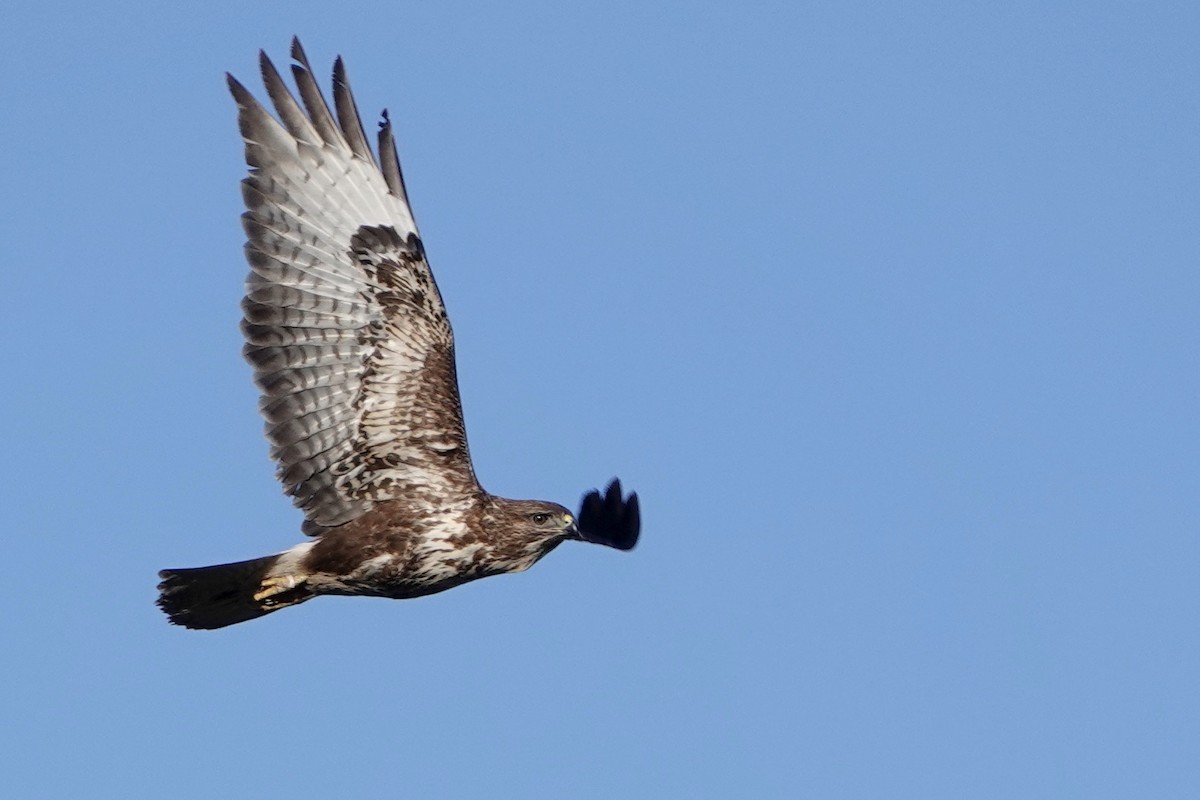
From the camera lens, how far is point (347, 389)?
32.0ft

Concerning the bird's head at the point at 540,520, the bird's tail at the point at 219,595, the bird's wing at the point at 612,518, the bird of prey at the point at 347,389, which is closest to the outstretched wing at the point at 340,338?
the bird of prey at the point at 347,389

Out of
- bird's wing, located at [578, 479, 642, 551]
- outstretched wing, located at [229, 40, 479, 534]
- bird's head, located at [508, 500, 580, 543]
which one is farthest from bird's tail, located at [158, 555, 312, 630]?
bird's wing, located at [578, 479, 642, 551]

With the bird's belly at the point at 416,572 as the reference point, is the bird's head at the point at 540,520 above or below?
above

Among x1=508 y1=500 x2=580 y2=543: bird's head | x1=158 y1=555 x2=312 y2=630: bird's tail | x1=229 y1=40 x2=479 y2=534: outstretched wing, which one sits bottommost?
x1=158 y1=555 x2=312 y2=630: bird's tail

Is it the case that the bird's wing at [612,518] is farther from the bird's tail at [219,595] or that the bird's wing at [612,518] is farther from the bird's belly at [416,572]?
the bird's tail at [219,595]

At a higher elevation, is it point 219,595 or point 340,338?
point 340,338

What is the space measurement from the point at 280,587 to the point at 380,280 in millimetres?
1997

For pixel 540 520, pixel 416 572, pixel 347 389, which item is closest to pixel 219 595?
pixel 416 572

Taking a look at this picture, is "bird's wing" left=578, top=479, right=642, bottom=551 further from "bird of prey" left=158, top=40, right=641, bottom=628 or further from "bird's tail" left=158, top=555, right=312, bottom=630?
"bird's tail" left=158, top=555, right=312, bottom=630

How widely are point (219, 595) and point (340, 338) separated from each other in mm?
1735

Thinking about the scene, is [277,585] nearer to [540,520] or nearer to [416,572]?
[416,572]

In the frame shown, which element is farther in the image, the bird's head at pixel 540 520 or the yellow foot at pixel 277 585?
the bird's head at pixel 540 520

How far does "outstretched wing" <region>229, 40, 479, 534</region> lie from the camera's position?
9.67m

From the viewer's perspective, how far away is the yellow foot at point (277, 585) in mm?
9500
